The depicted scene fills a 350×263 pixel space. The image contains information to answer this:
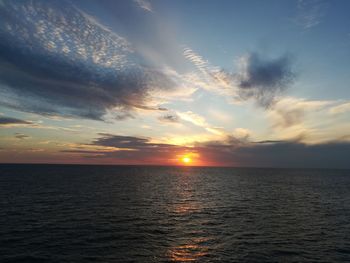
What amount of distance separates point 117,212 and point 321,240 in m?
34.8

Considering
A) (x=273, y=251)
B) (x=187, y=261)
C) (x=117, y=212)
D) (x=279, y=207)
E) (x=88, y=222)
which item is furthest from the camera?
(x=279, y=207)

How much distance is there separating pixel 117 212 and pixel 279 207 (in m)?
36.2

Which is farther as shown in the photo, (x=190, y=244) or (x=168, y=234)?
(x=168, y=234)

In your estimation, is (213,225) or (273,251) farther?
(213,225)

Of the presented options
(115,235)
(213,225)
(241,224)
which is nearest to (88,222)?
(115,235)

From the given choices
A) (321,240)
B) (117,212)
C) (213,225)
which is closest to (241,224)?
(213,225)

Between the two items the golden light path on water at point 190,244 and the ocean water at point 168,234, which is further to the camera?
the ocean water at point 168,234

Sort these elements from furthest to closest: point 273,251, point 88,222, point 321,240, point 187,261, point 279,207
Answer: point 279,207 < point 88,222 < point 321,240 < point 273,251 < point 187,261

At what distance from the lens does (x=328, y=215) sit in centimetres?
5353

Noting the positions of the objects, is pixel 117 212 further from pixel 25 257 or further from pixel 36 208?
pixel 25 257

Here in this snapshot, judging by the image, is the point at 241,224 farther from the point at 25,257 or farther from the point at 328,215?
the point at 25,257

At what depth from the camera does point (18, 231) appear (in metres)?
37.4

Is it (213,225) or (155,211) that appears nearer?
(213,225)

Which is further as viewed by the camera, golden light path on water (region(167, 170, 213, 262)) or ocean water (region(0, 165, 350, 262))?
ocean water (region(0, 165, 350, 262))
